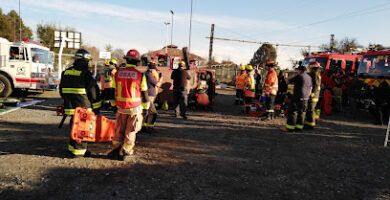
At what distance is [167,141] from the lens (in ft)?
19.3

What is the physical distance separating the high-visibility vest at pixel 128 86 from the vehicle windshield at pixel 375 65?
927 cm

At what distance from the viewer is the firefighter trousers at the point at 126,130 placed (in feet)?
14.6

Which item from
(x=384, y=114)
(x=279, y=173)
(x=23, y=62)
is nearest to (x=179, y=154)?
(x=279, y=173)

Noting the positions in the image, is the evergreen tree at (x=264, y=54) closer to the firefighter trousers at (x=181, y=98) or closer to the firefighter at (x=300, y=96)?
the firefighter trousers at (x=181, y=98)

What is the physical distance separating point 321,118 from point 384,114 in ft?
6.51

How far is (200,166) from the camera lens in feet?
14.4

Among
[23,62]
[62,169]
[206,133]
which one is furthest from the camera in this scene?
[23,62]

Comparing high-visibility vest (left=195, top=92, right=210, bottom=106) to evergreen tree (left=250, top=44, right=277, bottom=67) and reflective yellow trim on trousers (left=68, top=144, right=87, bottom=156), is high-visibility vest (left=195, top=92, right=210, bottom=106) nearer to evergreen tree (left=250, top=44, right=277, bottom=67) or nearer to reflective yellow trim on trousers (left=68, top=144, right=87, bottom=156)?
reflective yellow trim on trousers (left=68, top=144, right=87, bottom=156)

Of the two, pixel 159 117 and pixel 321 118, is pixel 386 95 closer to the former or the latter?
pixel 321 118

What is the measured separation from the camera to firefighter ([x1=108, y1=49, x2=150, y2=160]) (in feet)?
14.3

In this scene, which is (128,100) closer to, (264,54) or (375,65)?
(375,65)

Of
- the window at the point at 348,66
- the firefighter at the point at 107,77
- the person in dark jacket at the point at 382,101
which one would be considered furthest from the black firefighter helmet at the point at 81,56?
the window at the point at 348,66

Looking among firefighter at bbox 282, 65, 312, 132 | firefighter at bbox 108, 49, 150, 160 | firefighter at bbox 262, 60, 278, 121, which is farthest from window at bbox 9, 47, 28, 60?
firefighter at bbox 282, 65, 312, 132

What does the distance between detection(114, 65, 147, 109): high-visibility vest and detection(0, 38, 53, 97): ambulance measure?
349 inches
